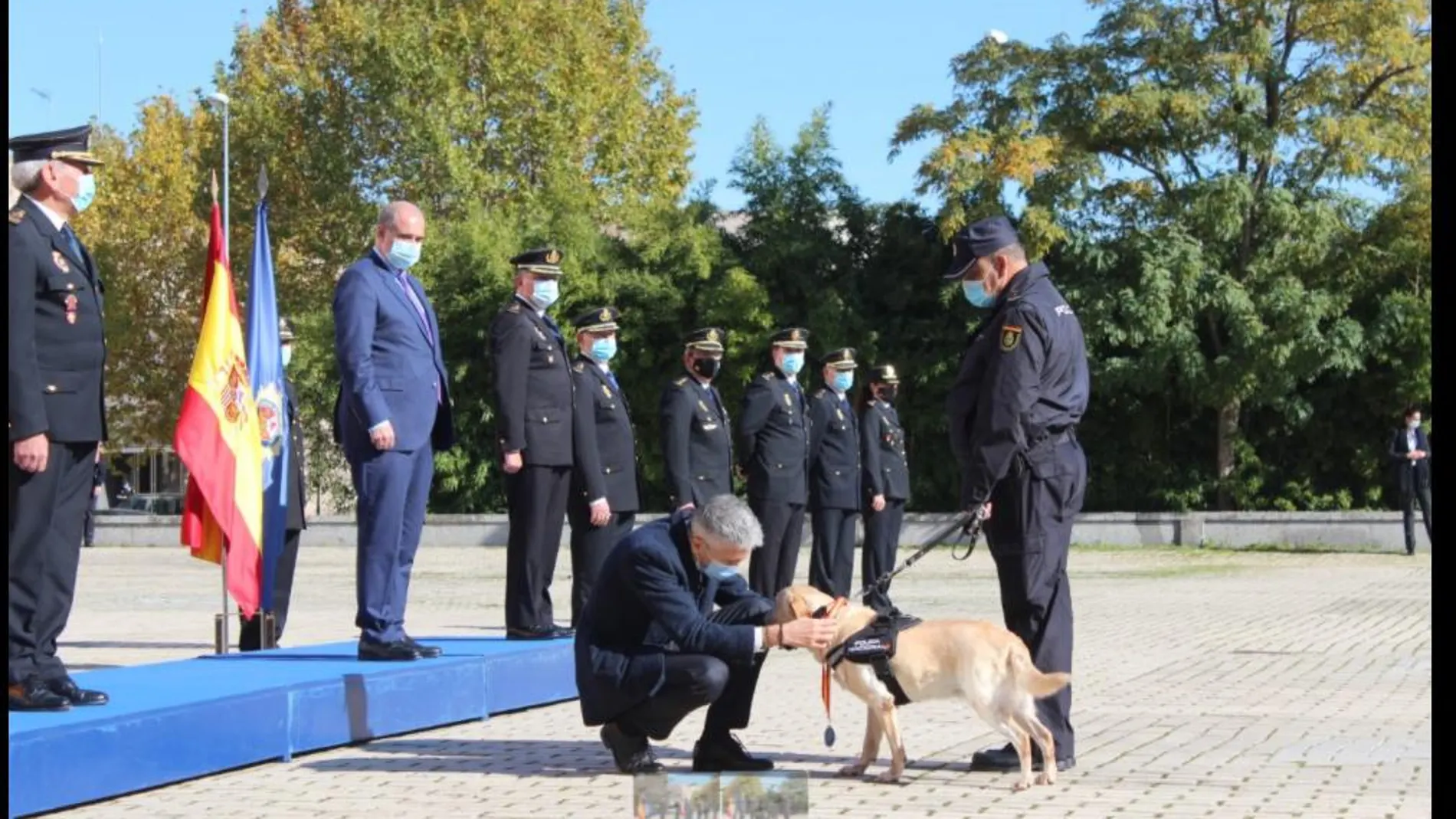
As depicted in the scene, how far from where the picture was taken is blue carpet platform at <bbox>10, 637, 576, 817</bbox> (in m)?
7.44

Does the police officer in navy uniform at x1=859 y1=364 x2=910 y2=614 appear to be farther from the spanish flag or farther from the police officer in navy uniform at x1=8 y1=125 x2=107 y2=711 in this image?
the police officer in navy uniform at x1=8 y1=125 x2=107 y2=711

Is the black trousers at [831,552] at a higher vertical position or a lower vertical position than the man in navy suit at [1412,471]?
lower

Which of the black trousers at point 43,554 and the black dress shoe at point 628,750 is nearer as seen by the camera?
the black trousers at point 43,554

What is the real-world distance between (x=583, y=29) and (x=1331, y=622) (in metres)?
26.6

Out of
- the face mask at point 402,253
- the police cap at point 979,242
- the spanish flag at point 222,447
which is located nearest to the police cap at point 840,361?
the spanish flag at point 222,447

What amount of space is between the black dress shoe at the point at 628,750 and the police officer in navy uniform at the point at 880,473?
319 inches

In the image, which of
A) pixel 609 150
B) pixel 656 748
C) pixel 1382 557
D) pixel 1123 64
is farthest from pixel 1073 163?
pixel 656 748

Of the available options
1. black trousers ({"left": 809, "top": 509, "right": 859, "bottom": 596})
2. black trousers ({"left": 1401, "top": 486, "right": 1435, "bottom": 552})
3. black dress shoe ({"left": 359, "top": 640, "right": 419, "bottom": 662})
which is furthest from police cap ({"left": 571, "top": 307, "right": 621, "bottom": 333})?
black trousers ({"left": 1401, "top": 486, "right": 1435, "bottom": 552})

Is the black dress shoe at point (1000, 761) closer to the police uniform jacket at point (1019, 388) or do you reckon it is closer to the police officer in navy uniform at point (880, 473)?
the police uniform jacket at point (1019, 388)

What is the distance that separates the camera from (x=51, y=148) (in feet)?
25.8

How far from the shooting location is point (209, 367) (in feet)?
38.8
